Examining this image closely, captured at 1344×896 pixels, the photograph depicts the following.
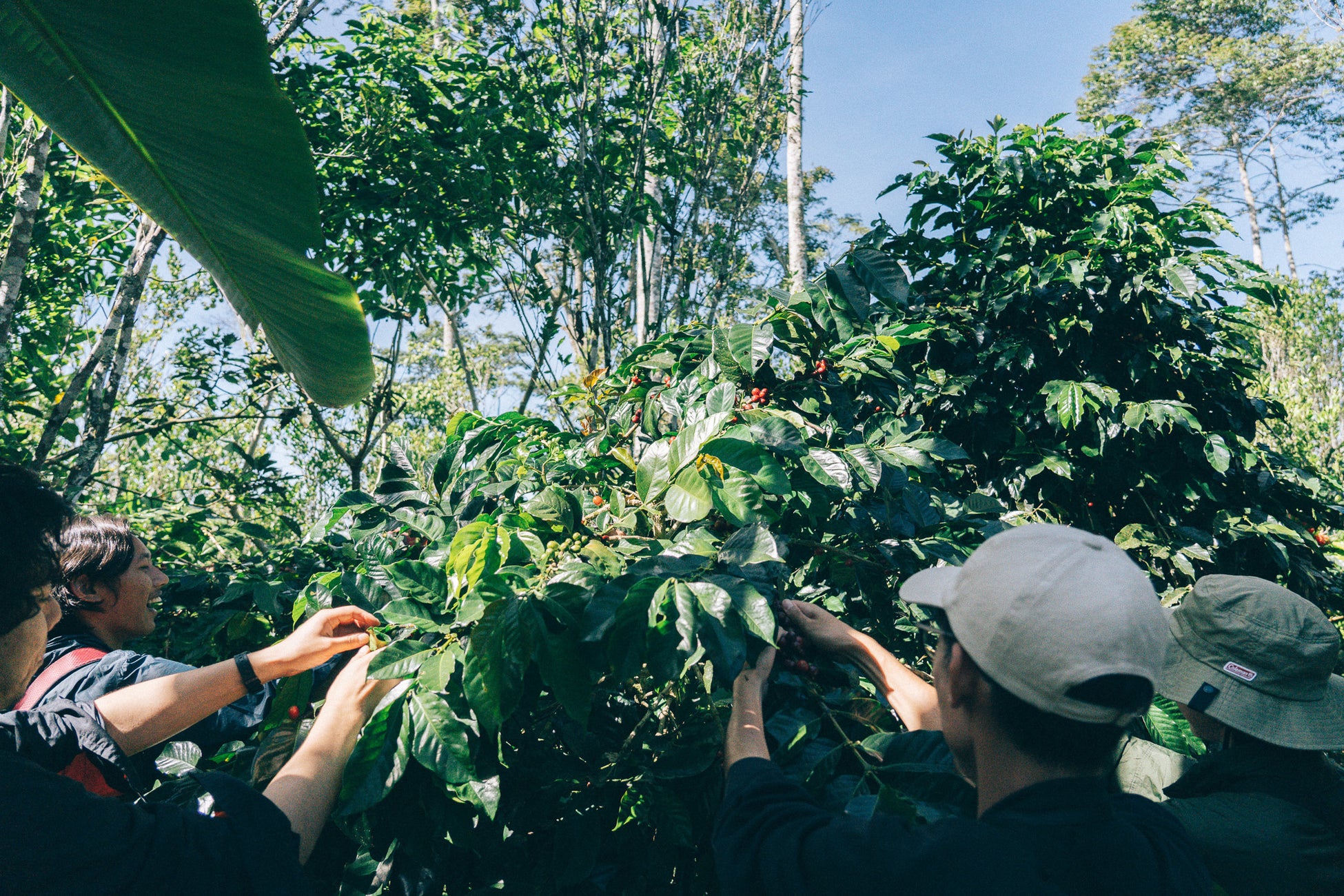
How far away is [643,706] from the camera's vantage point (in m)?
1.71

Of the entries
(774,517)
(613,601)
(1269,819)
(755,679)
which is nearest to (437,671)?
(613,601)

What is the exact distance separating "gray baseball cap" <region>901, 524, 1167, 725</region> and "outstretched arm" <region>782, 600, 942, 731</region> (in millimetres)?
426

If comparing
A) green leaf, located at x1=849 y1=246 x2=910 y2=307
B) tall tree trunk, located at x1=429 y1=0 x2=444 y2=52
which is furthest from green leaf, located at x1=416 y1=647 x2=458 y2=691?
tall tree trunk, located at x1=429 y1=0 x2=444 y2=52

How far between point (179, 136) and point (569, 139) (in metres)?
4.86

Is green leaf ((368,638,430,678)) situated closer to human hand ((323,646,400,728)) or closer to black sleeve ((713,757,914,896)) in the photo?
human hand ((323,646,400,728))

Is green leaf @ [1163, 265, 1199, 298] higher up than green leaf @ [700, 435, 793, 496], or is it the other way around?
green leaf @ [1163, 265, 1199, 298]

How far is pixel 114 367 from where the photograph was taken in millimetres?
3863

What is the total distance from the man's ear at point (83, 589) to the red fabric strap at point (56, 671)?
0.49 ft

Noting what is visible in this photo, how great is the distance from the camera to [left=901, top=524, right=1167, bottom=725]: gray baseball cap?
0.94 m

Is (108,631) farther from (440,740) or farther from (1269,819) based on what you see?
(1269,819)

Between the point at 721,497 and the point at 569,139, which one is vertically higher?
the point at 569,139

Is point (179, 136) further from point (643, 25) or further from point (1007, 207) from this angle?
point (643, 25)

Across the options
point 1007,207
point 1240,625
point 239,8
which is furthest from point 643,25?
point 1240,625

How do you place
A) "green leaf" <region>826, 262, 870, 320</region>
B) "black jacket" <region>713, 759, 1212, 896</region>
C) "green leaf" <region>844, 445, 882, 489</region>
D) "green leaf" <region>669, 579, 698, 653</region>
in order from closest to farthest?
"black jacket" <region>713, 759, 1212, 896</region>
"green leaf" <region>669, 579, 698, 653</region>
"green leaf" <region>844, 445, 882, 489</region>
"green leaf" <region>826, 262, 870, 320</region>
